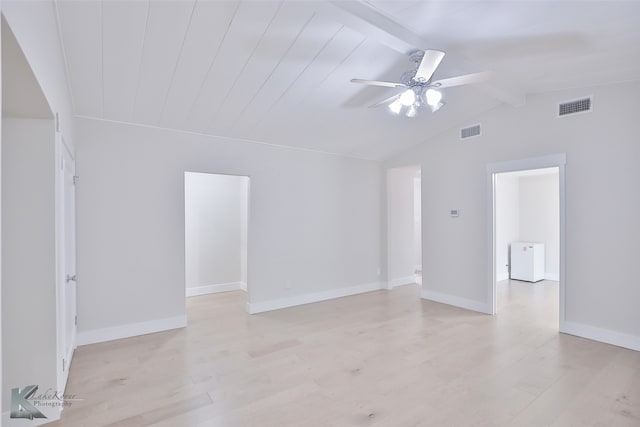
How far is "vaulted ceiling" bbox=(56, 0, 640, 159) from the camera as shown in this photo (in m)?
2.49

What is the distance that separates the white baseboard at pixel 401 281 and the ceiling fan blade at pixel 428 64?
4382mm

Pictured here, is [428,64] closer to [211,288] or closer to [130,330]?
[130,330]

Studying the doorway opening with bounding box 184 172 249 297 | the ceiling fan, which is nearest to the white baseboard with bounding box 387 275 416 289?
the doorway opening with bounding box 184 172 249 297

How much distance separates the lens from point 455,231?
5324 mm

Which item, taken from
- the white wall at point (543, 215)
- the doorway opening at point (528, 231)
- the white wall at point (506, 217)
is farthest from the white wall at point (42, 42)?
the white wall at point (543, 215)

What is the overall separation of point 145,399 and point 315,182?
3742 millimetres

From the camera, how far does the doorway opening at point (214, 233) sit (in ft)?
20.0

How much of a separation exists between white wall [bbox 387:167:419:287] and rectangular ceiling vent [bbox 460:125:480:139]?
133 centimetres

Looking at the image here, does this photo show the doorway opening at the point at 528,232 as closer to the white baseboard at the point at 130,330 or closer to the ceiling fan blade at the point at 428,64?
the ceiling fan blade at the point at 428,64

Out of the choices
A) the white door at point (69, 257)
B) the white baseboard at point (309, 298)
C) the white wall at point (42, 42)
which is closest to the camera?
the white wall at point (42, 42)

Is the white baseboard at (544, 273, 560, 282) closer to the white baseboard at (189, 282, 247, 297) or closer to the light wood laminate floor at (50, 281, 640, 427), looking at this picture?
the light wood laminate floor at (50, 281, 640, 427)


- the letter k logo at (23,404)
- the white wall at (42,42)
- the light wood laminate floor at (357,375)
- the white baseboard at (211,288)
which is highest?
the white wall at (42,42)

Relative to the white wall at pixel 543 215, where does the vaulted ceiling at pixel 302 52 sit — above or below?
above

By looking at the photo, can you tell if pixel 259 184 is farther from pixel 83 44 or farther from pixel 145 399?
pixel 145 399
